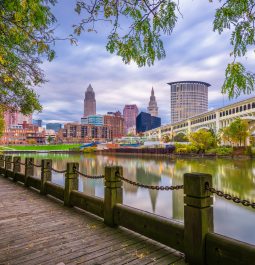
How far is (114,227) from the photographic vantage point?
17.5ft

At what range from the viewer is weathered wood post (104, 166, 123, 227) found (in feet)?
17.7

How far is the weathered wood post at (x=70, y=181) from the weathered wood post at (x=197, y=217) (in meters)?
4.20

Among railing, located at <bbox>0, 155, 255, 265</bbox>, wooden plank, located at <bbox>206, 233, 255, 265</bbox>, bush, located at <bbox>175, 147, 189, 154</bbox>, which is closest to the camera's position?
wooden plank, located at <bbox>206, 233, 255, 265</bbox>

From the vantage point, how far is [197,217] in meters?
3.51

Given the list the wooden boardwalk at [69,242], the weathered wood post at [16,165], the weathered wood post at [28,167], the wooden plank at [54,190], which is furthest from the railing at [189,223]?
the weathered wood post at [16,165]

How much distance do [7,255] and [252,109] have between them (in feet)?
237

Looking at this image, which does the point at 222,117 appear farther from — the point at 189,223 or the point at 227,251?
the point at 227,251

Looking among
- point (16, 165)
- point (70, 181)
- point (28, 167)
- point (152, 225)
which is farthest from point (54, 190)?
point (16, 165)

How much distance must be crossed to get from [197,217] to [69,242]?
2.51m

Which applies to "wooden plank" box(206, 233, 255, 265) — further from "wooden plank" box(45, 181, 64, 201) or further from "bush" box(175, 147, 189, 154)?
"bush" box(175, 147, 189, 154)

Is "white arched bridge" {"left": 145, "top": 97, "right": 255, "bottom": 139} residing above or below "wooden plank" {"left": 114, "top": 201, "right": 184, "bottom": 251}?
above

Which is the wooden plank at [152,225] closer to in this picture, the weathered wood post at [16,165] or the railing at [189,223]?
the railing at [189,223]

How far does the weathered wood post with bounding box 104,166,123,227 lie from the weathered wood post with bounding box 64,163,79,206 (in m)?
1.90

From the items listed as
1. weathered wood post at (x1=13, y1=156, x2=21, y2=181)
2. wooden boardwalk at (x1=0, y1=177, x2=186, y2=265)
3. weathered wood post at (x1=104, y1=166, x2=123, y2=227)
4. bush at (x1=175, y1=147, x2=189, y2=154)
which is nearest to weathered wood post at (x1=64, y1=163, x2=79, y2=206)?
wooden boardwalk at (x1=0, y1=177, x2=186, y2=265)
